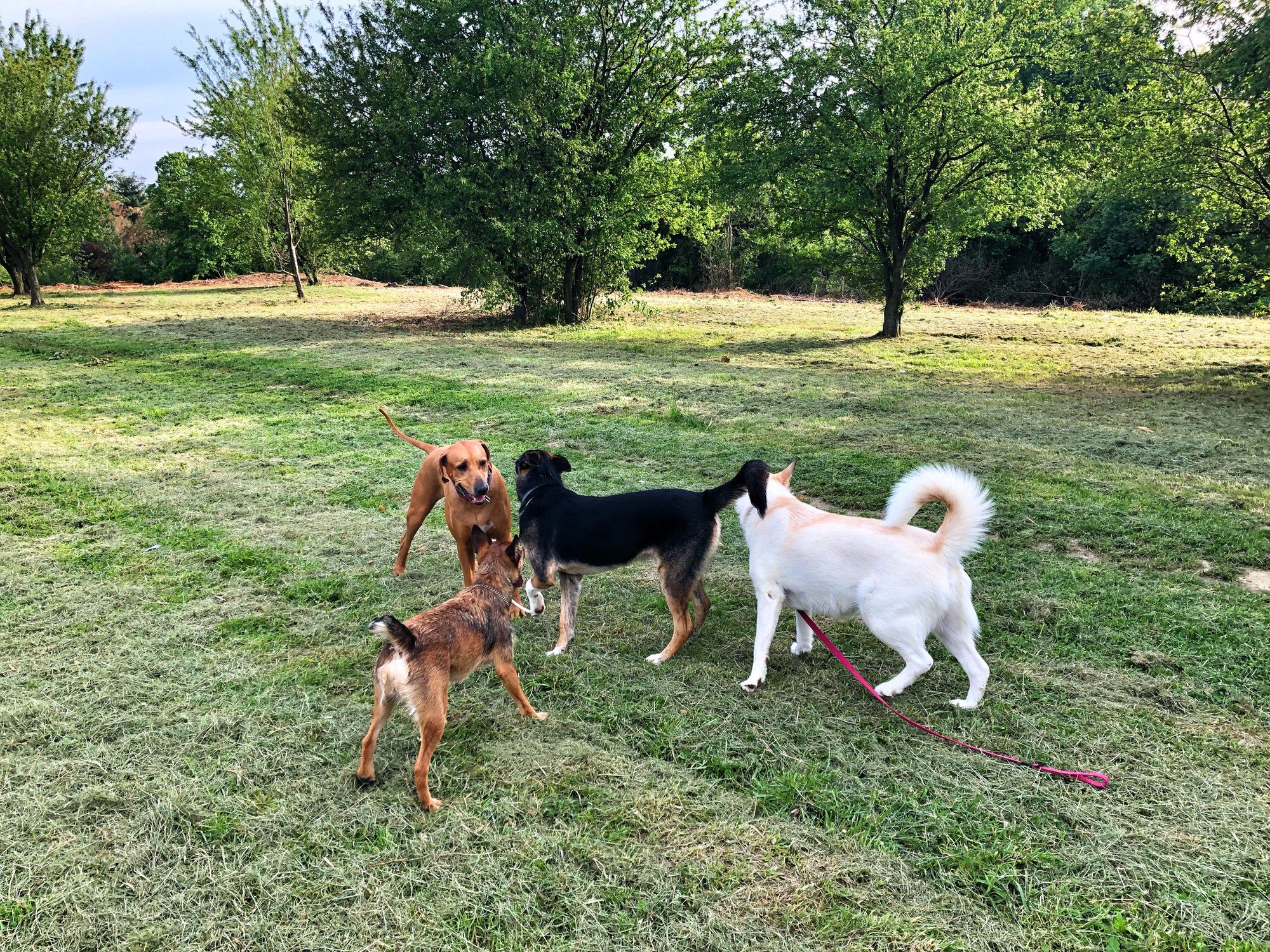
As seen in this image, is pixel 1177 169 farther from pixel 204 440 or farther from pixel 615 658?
pixel 204 440

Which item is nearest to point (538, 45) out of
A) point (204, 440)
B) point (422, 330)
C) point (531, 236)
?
point (531, 236)

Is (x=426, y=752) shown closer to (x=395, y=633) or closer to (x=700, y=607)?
(x=395, y=633)

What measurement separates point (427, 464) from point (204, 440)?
498 cm

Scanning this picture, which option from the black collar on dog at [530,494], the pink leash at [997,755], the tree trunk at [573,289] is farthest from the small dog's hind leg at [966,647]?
the tree trunk at [573,289]

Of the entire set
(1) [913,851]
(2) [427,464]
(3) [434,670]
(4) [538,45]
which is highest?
(4) [538,45]

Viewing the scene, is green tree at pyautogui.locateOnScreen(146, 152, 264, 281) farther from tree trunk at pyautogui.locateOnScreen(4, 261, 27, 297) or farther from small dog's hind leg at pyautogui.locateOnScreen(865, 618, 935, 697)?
small dog's hind leg at pyautogui.locateOnScreen(865, 618, 935, 697)

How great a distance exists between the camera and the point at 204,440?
7.99 m

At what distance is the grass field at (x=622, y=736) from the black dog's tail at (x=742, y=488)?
0.80 metres

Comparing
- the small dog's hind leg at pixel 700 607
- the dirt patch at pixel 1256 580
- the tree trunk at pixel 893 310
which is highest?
the tree trunk at pixel 893 310

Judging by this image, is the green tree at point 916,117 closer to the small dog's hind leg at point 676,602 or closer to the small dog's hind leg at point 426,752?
the small dog's hind leg at point 676,602

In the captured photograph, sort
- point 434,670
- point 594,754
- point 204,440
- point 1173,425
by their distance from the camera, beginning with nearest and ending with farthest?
point 434,670 < point 594,754 < point 204,440 < point 1173,425

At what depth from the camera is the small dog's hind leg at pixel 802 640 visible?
372cm

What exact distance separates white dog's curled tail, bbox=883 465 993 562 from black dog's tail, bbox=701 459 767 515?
61 centimetres

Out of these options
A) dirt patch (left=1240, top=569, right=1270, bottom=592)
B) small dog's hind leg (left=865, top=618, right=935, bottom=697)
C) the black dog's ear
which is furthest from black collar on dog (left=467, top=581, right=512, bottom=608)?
dirt patch (left=1240, top=569, right=1270, bottom=592)
